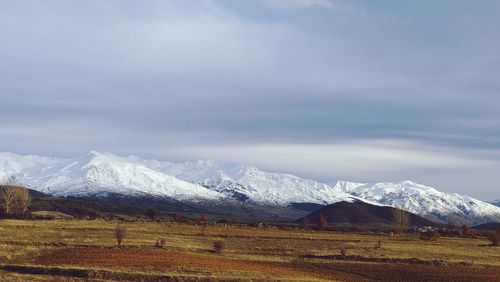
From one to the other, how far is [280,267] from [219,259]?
6728 mm

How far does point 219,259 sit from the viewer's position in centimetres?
6031

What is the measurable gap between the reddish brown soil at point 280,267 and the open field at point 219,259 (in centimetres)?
8

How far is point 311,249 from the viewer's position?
80.8 m

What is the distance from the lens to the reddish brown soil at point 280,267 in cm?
4991

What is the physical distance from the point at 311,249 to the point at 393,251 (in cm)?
1147

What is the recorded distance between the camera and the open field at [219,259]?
46.4 metres

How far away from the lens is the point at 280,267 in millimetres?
57344

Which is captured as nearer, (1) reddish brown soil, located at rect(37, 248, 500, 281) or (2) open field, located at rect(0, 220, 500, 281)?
(2) open field, located at rect(0, 220, 500, 281)

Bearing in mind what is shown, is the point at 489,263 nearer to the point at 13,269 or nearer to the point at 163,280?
the point at 163,280

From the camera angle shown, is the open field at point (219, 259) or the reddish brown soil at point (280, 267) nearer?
the open field at point (219, 259)

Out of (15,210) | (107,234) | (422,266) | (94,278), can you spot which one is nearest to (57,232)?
(107,234)

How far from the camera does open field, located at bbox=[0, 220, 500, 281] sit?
46.4m

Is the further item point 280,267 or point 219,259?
point 219,259

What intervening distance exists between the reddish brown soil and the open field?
0.27 feet
